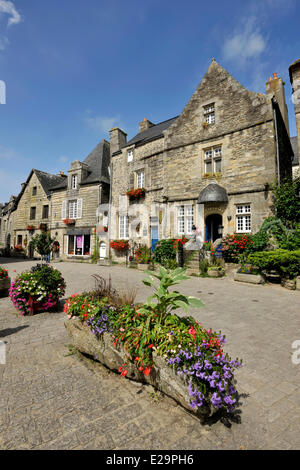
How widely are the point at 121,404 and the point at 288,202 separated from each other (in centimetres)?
1094

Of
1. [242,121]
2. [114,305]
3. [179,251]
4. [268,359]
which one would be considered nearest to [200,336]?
[114,305]

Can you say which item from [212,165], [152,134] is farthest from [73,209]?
[212,165]

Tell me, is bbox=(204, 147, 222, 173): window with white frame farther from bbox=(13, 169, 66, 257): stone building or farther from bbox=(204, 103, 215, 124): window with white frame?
bbox=(13, 169, 66, 257): stone building

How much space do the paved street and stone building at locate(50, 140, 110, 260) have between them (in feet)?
49.6

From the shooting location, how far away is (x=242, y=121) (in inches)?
472

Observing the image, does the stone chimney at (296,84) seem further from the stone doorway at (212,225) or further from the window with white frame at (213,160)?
the stone doorway at (212,225)

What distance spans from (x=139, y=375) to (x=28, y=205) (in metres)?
26.7

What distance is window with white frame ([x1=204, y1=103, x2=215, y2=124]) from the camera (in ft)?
43.9

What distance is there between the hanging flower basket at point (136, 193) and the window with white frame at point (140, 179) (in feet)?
2.83

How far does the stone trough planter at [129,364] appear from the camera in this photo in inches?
80.6

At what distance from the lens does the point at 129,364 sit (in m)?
2.55

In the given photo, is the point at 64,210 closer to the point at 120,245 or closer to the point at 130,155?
the point at 120,245

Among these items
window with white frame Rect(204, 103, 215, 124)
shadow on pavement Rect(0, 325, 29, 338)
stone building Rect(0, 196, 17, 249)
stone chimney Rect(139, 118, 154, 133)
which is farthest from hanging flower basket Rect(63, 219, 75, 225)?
shadow on pavement Rect(0, 325, 29, 338)
